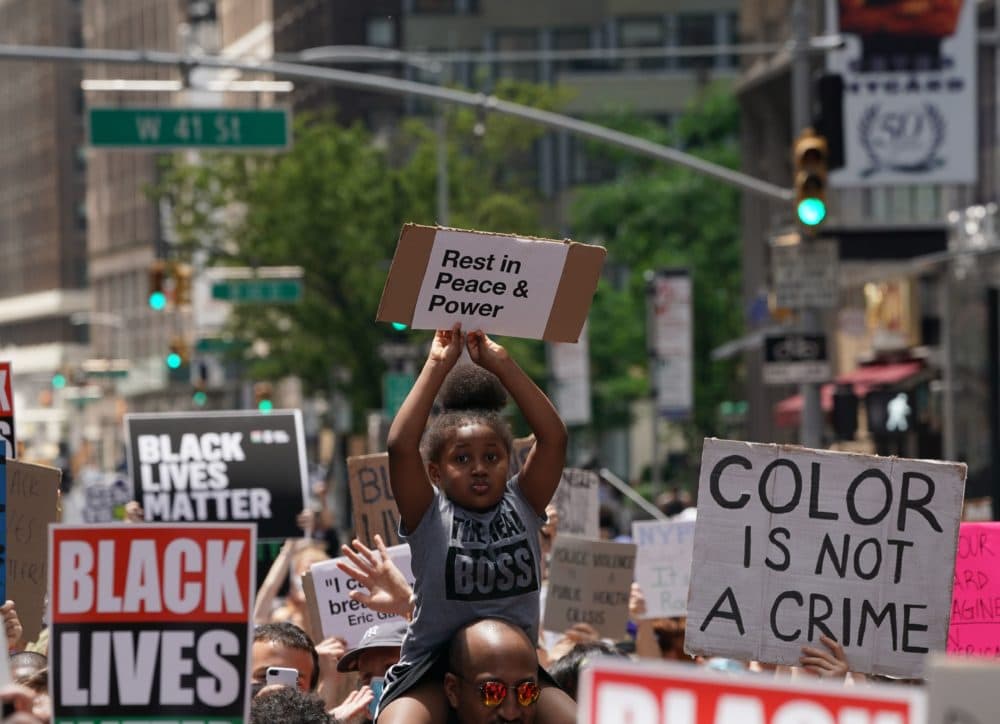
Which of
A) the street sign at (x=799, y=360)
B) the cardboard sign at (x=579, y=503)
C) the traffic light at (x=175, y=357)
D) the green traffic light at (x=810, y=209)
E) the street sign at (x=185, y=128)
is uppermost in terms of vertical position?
the street sign at (x=185, y=128)

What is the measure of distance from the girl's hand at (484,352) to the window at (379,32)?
7640 centimetres


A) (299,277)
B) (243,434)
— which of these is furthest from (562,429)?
(299,277)

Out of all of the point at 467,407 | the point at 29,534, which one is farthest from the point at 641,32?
the point at 467,407

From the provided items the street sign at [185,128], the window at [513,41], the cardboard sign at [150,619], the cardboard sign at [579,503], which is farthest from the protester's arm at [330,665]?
the window at [513,41]

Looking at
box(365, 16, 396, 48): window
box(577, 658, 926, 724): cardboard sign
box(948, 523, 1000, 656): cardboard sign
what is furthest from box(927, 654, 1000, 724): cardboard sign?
box(365, 16, 396, 48): window

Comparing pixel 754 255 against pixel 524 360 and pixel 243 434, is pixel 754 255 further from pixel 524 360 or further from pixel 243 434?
pixel 243 434

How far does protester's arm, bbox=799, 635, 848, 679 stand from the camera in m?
6.99

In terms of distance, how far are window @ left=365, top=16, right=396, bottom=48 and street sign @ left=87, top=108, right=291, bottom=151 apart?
5968cm

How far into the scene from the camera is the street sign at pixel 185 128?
75.5 feet

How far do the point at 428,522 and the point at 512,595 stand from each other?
0.94 feet

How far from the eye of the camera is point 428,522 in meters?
6.61

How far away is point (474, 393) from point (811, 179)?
12.9 m

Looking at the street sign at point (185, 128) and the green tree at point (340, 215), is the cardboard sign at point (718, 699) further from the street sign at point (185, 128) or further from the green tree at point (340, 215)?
the green tree at point (340, 215)

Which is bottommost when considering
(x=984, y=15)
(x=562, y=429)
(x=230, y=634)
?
(x=230, y=634)
